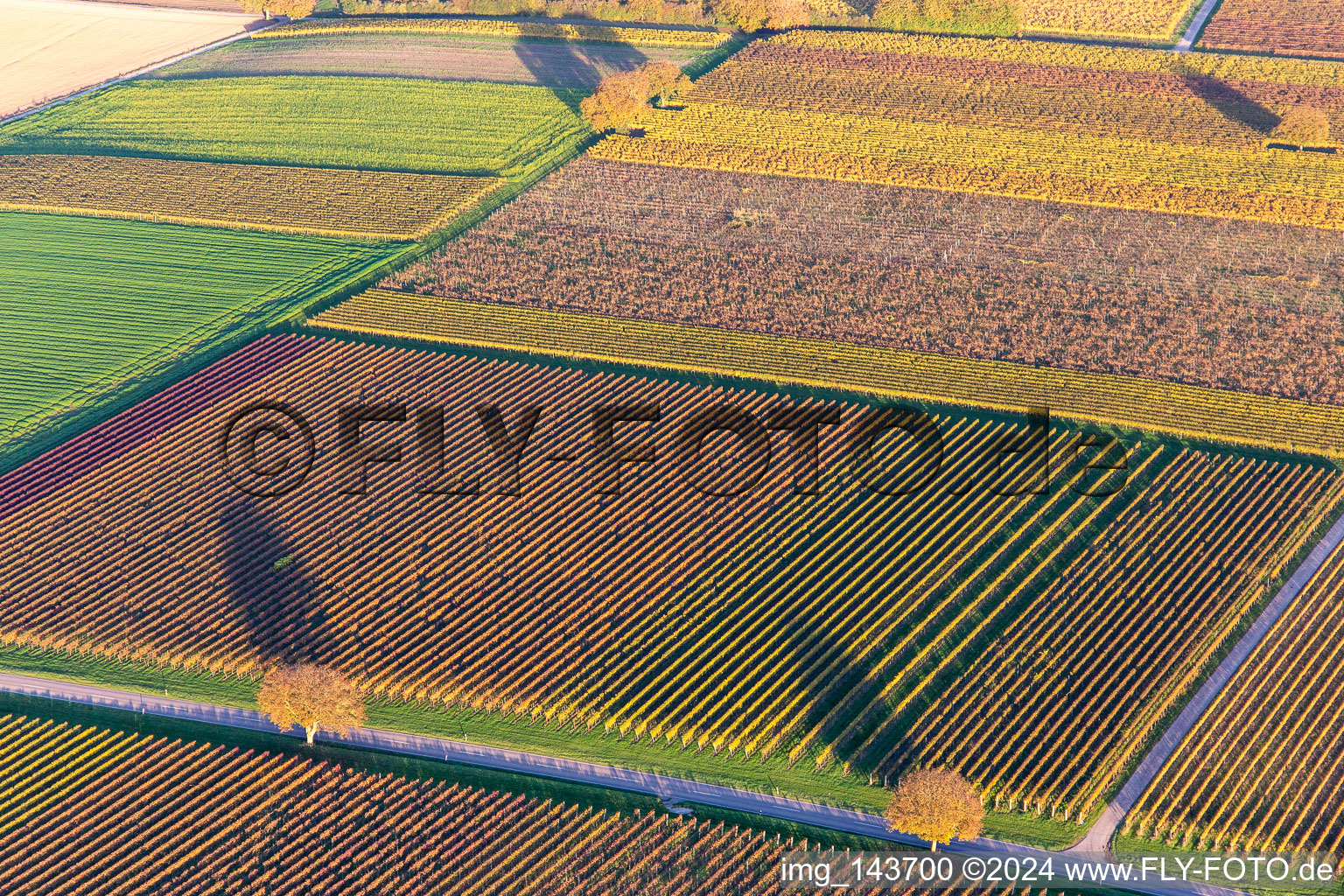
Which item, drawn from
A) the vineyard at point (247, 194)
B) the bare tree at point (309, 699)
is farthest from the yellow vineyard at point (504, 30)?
the bare tree at point (309, 699)

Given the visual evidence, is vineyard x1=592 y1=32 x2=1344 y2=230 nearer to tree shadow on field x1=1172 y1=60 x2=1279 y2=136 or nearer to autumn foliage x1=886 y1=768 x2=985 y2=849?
tree shadow on field x1=1172 y1=60 x2=1279 y2=136

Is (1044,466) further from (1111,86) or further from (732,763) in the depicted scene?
(1111,86)

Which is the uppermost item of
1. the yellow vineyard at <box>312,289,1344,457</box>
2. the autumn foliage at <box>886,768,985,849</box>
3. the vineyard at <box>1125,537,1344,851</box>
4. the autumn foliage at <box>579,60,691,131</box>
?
the autumn foliage at <box>579,60,691,131</box>

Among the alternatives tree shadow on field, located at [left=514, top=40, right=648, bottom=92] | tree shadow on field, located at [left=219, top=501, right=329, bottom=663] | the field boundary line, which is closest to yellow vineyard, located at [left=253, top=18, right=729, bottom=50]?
tree shadow on field, located at [left=514, top=40, right=648, bottom=92]

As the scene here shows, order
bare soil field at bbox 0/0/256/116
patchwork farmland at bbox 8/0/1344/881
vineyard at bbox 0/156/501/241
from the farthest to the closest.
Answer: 1. bare soil field at bbox 0/0/256/116
2. vineyard at bbox 0/156/501/241
3. patchwork farmland at bbox 8/0/1344/881

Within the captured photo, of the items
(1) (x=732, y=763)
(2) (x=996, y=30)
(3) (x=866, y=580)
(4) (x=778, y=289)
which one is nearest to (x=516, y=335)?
(4) (x=778, y=289)

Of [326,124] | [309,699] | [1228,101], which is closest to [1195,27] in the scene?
[1228,101]

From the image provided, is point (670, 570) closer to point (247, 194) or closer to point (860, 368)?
point (860, 368)
